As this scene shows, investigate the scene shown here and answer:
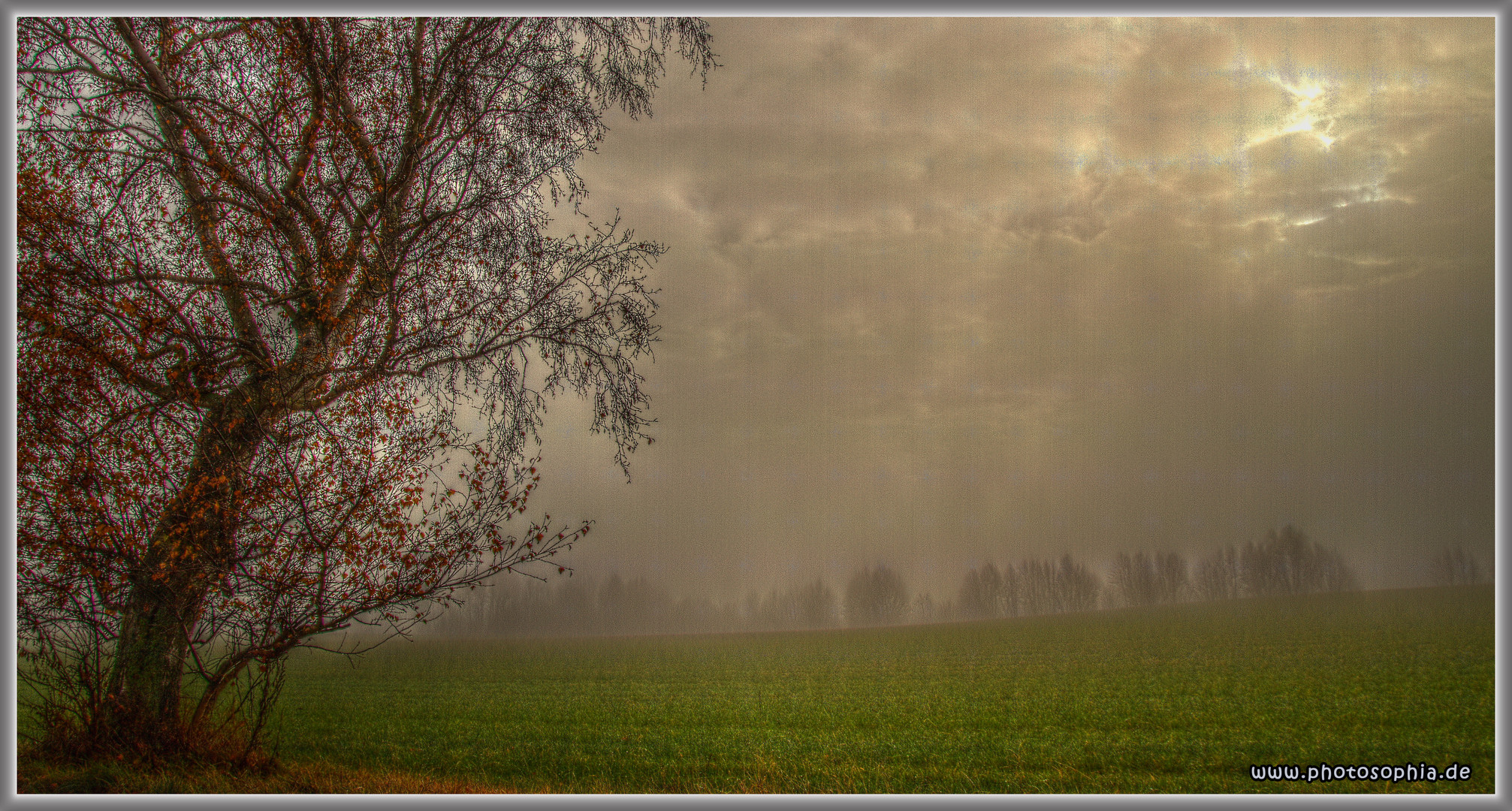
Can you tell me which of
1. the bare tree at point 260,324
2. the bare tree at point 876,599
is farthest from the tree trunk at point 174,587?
the bare tree at point 876,599

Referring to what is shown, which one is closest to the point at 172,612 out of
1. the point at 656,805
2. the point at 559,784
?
the point at 559,784

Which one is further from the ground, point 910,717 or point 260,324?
point 260,324

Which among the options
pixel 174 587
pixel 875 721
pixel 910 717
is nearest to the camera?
pixel 174 587

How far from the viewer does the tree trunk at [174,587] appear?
5.29 meters

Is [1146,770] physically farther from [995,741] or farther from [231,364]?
[231,364]

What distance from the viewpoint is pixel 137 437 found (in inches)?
212

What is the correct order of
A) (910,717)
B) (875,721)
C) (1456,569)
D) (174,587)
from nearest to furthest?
(174,587), (875,721), (910,717), (1456,569)

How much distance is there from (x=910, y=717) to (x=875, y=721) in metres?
1.37

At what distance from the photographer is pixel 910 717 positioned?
14719mm

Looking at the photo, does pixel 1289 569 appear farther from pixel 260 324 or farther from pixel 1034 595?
pixel 260 324

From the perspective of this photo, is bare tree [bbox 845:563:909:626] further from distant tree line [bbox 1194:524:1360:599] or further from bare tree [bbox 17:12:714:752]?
bare tree [bbox 17:12:714:752]

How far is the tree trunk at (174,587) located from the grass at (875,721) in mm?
460

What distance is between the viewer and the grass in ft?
22.8

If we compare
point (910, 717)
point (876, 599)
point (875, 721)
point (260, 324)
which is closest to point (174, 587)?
point (260, 324)
